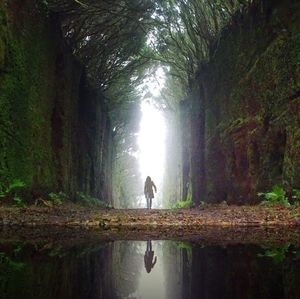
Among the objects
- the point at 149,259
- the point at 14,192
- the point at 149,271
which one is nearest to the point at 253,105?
the point at 14,192

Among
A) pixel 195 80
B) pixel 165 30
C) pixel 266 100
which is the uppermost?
pixel 165 30

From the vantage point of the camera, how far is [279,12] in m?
13.0

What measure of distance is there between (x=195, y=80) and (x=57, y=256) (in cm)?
2042

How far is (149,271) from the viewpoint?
3076 millimetres

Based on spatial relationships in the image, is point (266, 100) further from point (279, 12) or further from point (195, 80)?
point (195, 80)

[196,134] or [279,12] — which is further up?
[279,12]

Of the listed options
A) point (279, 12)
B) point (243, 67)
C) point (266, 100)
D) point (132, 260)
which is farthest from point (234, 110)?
point (132, 260)

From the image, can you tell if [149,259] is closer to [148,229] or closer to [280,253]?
[280,253]

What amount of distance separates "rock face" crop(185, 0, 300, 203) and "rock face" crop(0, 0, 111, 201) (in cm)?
641

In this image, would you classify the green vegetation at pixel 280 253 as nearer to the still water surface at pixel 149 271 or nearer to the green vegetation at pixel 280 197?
the still water surface at pixel 149 271

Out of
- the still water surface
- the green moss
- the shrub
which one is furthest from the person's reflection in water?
the shrub

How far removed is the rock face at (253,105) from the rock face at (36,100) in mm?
6414

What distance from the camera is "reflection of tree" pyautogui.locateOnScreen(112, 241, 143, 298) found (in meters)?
2.46

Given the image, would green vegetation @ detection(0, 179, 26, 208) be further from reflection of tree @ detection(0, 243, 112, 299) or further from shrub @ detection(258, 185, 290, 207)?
shrub @ detection(258, 185, 290, 207)
